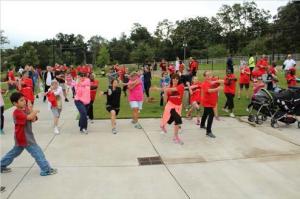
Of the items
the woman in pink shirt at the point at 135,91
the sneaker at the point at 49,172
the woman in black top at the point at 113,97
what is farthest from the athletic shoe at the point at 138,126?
the sneaker at the point at 49,172

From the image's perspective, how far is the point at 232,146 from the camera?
342 inches

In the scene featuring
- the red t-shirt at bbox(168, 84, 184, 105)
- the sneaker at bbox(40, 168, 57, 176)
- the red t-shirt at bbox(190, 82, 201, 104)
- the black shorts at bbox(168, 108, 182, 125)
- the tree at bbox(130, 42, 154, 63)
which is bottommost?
the sneaker at bbox(40, 168, 57, 176)

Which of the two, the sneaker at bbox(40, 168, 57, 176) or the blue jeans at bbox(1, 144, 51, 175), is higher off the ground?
the blue jeans at bbox(1, 144, 51, 175)

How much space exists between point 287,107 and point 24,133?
732 centimetres

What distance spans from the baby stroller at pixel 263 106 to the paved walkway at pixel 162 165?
1.90 feet

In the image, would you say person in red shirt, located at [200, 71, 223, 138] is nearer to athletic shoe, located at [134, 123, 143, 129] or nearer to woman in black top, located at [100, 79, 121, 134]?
athletic shoe, located at [134, 123, 143, 129]

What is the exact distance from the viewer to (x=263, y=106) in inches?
432

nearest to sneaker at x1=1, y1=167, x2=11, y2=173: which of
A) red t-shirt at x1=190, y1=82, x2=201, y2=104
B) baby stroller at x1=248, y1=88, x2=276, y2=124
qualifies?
red t-shirt at x1=190, y1=82, x2=201, y2=104

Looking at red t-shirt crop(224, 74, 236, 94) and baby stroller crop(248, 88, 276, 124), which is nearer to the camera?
baby stroller crop(248, 88, 276, 124)

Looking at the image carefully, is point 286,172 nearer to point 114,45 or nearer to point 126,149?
point 126,149

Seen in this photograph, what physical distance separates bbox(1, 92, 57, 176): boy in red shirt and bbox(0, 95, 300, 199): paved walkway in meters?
0.23

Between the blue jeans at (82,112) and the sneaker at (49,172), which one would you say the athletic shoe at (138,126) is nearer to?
the blue jeans at (82,112)

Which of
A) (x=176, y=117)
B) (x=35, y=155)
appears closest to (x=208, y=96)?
(x=176, y=117)

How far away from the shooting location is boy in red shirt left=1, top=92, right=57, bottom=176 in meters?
6.32
